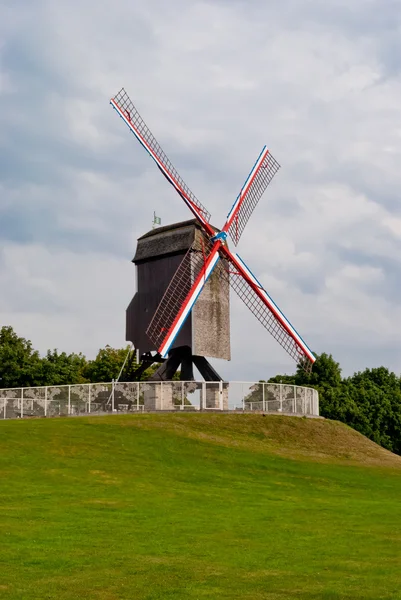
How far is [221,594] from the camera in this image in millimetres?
13508

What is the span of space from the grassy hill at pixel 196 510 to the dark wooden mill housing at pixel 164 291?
5.94 m

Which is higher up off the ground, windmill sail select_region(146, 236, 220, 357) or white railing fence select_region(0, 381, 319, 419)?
windmill sail select_region(146, 236, 220, 357)

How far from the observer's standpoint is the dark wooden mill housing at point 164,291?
148ft

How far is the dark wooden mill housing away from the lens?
148 feet

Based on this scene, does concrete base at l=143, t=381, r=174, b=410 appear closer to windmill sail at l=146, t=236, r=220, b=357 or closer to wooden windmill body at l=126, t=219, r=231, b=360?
windmill sail at l=146, t=236, r=220, b=357

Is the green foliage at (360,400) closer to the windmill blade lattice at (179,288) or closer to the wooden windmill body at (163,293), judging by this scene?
the wooden windmill body at (163,293)

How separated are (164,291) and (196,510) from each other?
2335 cm

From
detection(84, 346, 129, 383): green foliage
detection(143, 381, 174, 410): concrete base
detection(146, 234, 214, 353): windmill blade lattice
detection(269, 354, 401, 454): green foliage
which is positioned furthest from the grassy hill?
detection(84, 346, 129, 383): green foliage

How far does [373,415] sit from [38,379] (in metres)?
30.7

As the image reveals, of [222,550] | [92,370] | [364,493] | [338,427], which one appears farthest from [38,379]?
[222,550]

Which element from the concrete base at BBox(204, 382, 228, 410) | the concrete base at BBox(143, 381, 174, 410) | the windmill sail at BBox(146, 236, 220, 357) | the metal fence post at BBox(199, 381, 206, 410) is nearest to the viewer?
the concrete base at BBox(143, 381, 174, 410)

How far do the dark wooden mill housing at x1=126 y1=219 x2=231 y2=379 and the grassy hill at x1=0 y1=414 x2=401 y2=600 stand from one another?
5940 millimetres

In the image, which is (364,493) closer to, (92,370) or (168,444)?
(168,444)

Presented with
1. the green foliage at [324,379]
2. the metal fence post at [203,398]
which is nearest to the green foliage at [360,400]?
the green foliage at [324,379]
